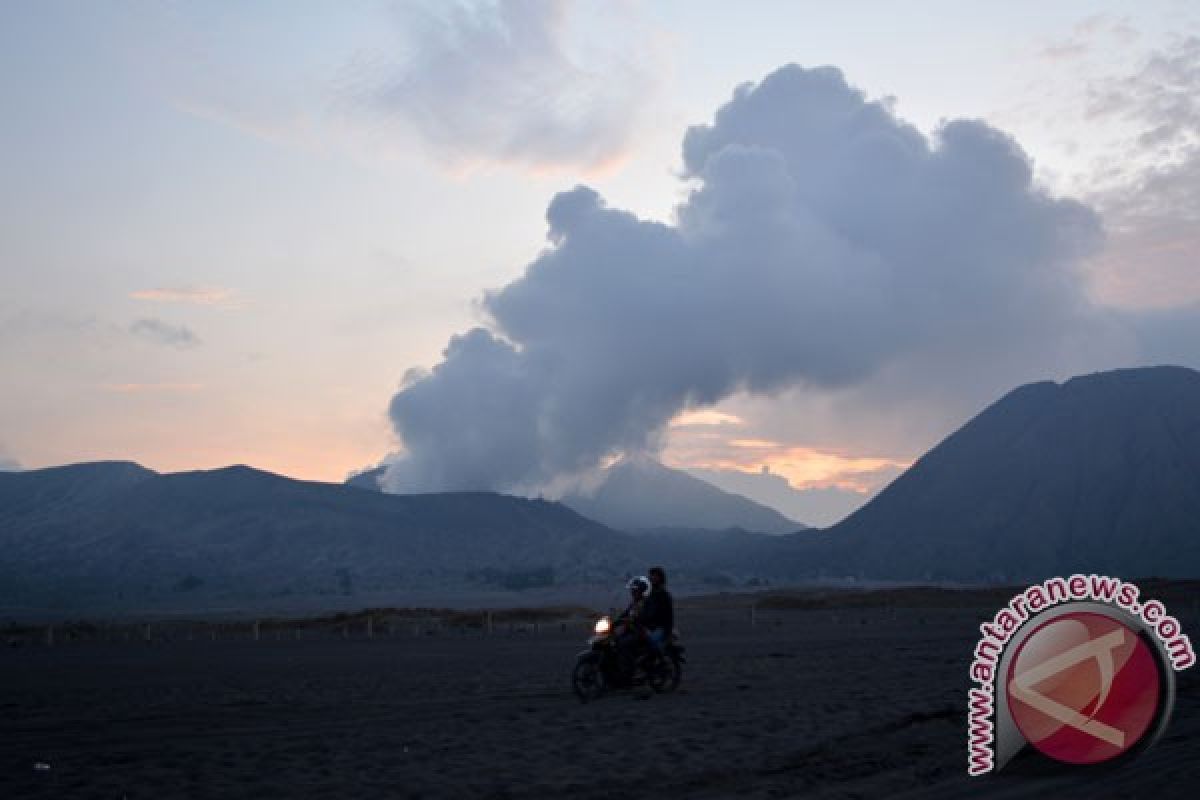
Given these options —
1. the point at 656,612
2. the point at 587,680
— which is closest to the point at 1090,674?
the point at 587,680

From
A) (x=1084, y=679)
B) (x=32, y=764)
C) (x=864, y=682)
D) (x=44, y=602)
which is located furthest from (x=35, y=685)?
(x=44, y=602)

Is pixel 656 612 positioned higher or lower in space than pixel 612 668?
higher

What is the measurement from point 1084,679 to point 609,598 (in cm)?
16586

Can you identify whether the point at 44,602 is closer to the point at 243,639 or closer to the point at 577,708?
the point at 243,639

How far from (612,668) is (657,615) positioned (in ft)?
4.19

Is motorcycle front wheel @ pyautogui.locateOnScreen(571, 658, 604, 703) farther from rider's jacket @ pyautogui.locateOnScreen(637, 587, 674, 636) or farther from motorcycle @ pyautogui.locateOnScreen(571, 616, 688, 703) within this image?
rider's jacket @ pyautogui.locateOnScreen(637, 587, 674, 636)

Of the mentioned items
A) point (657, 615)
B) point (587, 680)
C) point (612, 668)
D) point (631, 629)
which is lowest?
point (587, 680)

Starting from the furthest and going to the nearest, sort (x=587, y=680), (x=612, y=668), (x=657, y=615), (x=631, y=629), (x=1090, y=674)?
1. (x=657, y=615)
2. (x=631, y=629)
3. (x=612, y=668)
4. (x=587, y=680)
5. (x=1090, y=674)

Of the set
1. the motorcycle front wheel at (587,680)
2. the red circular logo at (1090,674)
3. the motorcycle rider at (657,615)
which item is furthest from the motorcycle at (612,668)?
the red circular logo at (1090,674)

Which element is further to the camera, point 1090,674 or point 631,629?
point 631,629

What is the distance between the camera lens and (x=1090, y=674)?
9.13 meters

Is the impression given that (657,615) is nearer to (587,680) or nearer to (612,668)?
(612,668)

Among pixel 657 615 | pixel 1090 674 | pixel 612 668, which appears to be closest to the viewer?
pixel 1090 674

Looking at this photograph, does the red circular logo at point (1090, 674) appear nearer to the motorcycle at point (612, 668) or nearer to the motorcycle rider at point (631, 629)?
the motorcycle at point (612, 668)
